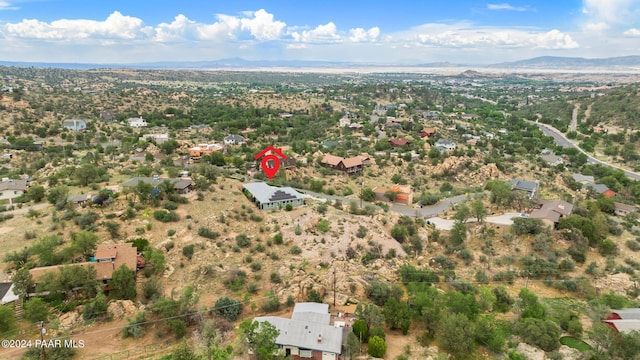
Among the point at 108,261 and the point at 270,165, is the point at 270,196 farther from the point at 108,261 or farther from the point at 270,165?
the point at 270,165

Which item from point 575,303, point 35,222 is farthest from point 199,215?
point 575,303

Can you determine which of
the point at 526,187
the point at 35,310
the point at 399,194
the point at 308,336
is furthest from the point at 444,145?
the point at 35,310

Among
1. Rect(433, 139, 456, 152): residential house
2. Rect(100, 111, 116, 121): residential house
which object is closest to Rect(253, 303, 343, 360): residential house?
Rect(433, 139, 456, 152): residential house

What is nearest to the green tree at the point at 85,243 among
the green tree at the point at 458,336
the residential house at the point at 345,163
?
the green tree at the point at 458,336

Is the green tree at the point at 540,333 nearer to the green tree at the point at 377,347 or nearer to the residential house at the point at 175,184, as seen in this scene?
the green tree at the point at 377,347

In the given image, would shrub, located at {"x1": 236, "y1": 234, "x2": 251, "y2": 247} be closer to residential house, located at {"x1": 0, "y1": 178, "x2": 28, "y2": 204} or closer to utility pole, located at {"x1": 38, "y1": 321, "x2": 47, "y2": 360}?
utility pole, located at {"x1": 38, "y1": 321, "x2": 47, "y2": 360}

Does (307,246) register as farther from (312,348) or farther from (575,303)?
(575,303)
